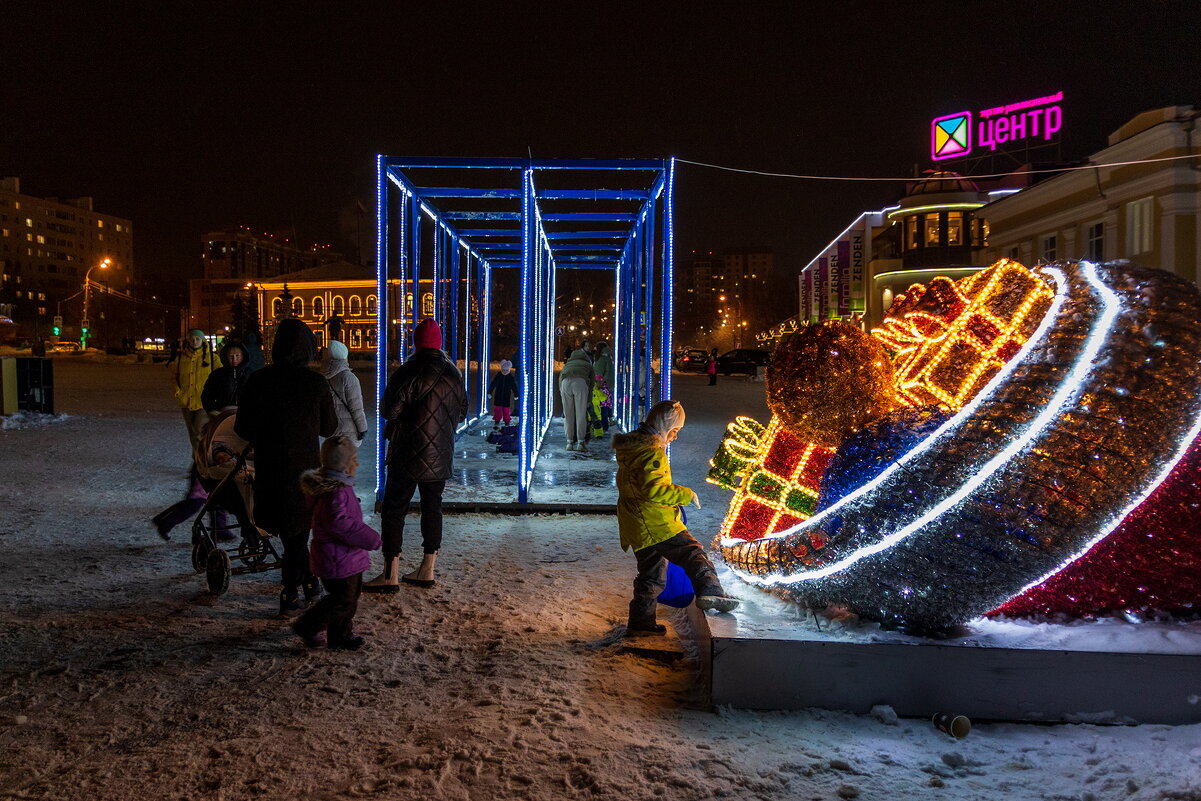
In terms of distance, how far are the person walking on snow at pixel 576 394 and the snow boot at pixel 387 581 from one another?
21.7 ft

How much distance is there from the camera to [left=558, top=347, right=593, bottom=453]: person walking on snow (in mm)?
12133

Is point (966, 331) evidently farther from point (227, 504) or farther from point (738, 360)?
point (738, 360)

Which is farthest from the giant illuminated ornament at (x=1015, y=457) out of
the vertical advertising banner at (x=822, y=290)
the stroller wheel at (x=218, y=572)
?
the vertical advertising banner at (x=822, y=290)

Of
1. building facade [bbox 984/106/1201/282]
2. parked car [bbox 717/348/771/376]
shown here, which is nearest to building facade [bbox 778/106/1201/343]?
building facade [bbox 984/106/1201/282]

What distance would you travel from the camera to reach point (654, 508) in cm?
445

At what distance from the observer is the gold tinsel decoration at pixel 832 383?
444 centimetres

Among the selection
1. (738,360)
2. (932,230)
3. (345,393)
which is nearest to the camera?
(345,393)

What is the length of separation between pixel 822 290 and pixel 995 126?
14.6m

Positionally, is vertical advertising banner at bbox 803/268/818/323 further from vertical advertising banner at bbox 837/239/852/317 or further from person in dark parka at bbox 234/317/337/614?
person in dark parka at bbox 234/317/337/614

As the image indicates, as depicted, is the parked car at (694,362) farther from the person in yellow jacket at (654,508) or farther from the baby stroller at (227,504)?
the person in yellow jacket at (654,508)

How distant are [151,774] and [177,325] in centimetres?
10479

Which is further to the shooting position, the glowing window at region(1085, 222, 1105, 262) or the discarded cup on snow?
the glowing window at region(1085, 222, 1105, 262)

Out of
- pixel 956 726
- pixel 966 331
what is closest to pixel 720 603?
pixel 956 726

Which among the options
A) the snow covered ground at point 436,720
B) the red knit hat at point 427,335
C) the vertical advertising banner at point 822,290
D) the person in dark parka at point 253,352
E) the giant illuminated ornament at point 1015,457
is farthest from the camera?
the vertical advertising banner at point 822,290
